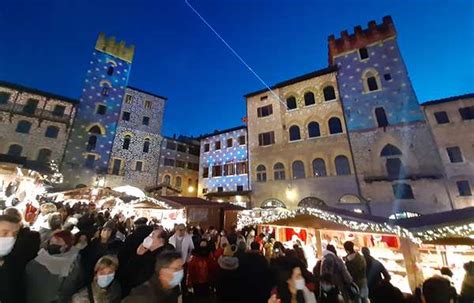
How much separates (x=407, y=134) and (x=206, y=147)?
20.8 m

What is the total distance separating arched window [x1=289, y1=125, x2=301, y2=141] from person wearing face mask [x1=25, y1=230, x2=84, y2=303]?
19.3 meters

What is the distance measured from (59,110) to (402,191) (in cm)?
3255

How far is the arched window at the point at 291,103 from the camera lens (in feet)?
70.7

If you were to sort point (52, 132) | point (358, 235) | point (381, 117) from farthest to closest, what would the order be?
1. point (52, 132)
2. point (381, 117)
3. point (358, 235)

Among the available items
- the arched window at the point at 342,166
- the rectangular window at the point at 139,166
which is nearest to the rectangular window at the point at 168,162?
the rectangular window at the point at 139,166

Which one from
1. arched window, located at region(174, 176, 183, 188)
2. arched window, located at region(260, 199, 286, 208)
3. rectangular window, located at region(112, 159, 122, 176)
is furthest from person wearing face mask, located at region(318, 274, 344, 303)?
arched window, located at region(174, 176, 183, 188)

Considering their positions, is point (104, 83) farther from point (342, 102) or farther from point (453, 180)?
point (453, 180)

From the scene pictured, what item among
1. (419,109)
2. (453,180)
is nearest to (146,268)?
(453,180)

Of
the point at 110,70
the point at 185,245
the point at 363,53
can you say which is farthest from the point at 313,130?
the point at 110,70

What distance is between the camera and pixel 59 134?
2244 centimetres

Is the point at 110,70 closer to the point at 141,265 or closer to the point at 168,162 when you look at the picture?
the point at 168,162

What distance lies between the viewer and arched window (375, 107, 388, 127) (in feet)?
56.8

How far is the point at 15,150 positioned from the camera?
20.2m

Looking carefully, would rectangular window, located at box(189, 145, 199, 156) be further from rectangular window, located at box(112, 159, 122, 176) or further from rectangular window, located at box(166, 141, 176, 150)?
rectangular window, located at box(112, 159, 122, 176)
